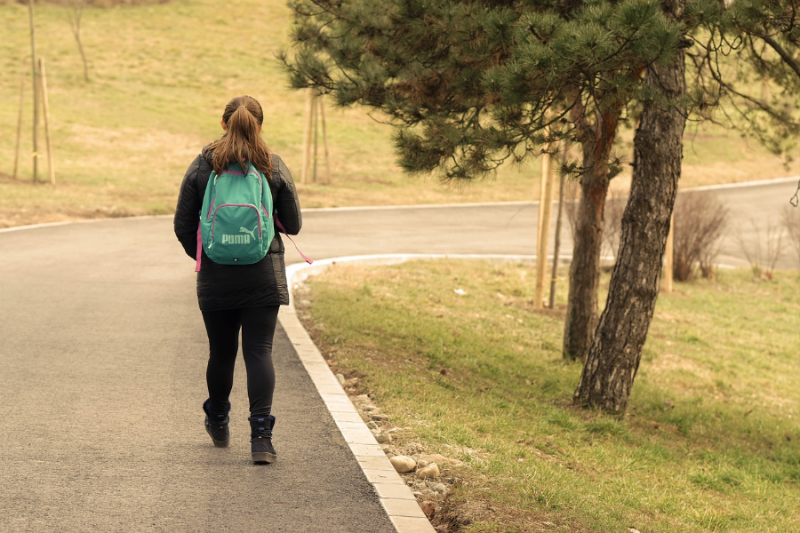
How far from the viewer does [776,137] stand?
10.6 meters

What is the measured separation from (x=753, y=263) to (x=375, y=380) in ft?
51.2

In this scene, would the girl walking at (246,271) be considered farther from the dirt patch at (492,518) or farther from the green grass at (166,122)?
the green grass at (166,122)

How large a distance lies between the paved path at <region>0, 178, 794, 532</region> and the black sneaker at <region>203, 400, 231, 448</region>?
65 millimetres

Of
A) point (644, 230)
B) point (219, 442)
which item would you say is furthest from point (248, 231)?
point (644, 230)

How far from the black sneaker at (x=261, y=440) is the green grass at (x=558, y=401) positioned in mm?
1014

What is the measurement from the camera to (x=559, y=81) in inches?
253

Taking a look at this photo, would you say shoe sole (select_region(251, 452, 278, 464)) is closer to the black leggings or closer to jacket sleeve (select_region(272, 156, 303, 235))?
the black leggings

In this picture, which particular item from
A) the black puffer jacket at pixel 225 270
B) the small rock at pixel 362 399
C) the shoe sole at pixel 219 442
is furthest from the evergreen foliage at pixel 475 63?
the shoe sole at pixel 219 442

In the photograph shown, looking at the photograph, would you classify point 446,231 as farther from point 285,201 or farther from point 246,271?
point 246,271

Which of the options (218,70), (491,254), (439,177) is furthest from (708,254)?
(218,70)

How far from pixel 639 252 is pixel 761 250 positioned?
1546 cm

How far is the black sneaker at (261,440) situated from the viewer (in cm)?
486

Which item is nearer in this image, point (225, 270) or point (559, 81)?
point (225, 270)

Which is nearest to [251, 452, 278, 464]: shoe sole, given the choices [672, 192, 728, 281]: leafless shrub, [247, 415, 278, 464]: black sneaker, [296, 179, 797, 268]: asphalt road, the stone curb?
[247, 415, 278, 464]: black sneaker
